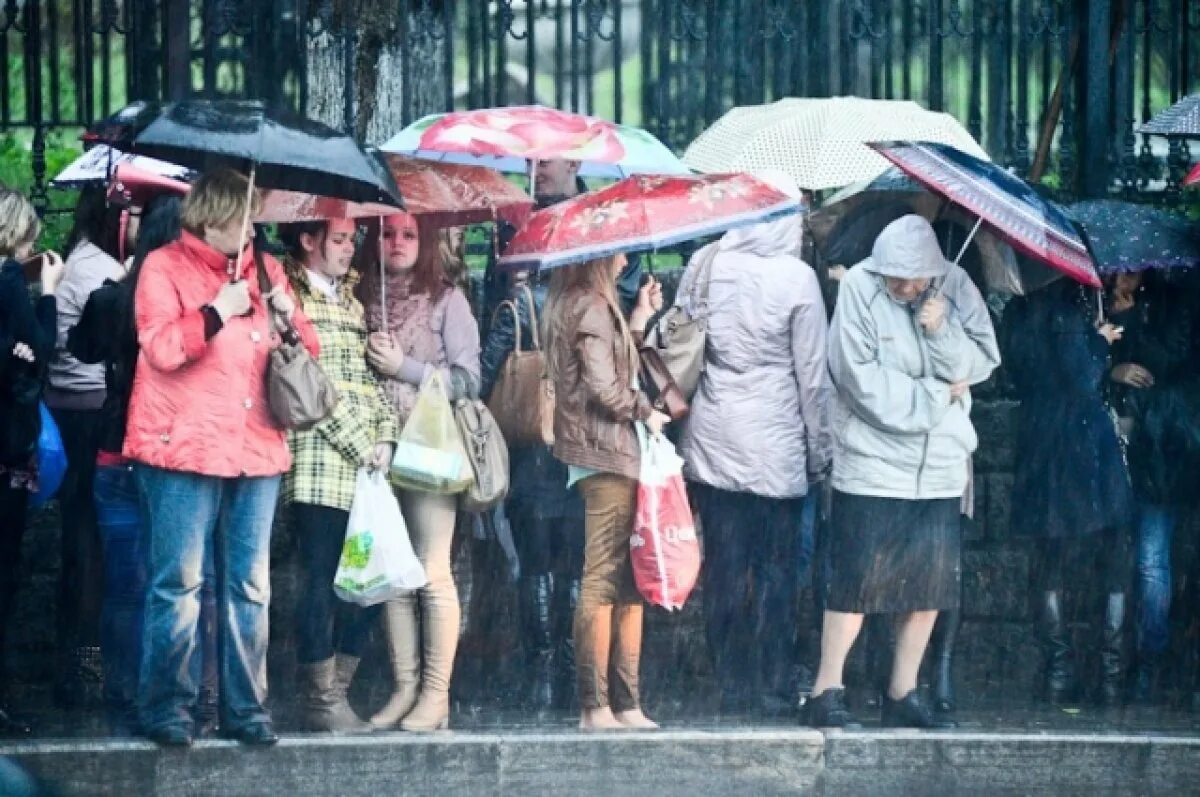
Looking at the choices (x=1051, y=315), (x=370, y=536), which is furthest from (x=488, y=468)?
(x=1051, y=315)

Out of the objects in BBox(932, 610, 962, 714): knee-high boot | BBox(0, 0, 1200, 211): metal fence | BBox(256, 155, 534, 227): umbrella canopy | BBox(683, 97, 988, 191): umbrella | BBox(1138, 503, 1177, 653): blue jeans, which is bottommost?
BBox(932, 610, 962, 714): knee-high boot

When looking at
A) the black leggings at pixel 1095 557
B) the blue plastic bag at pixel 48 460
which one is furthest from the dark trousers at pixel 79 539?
the black leggings at pixel 1095 557

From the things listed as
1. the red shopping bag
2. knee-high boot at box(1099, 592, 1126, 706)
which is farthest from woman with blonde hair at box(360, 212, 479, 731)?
knee-high boot at box(1099, 592, 1126, 706)

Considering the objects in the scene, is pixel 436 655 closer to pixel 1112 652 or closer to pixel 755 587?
pixel 755 587

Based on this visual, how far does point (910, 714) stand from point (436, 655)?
5.85 ft

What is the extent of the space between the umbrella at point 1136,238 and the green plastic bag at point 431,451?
107 inches

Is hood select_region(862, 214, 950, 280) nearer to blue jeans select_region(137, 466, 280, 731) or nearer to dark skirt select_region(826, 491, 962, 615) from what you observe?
dark skirt select_region(826, 491, 962, 615)

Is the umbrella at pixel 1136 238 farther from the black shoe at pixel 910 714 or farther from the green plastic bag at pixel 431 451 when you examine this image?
the green plastic bag at pixel 431 451

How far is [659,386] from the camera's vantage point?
30.4 feet

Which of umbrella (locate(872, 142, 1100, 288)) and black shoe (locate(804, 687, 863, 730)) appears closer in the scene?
umbrella (locate(872, 142, 1100, 288))

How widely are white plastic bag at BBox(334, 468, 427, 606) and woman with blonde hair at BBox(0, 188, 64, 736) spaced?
120 centimetres

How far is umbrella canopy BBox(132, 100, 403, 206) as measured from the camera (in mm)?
8016

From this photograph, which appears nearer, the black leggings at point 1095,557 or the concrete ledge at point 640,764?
the concrete ledge at point 640,764

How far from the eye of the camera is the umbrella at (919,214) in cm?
977
